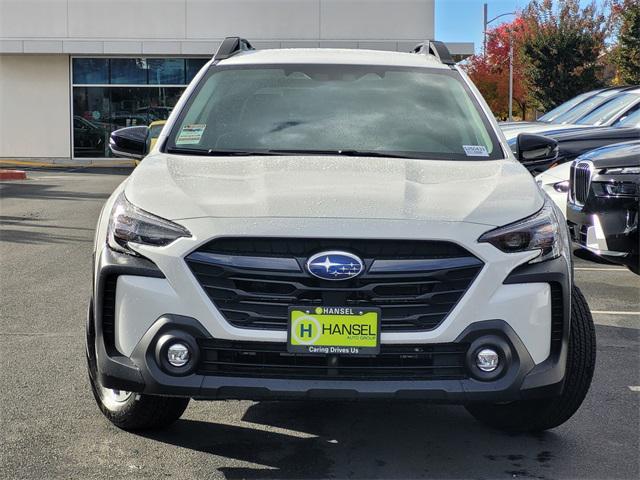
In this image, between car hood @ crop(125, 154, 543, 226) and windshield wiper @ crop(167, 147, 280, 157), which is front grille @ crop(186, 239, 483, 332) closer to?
car hood @ crop(125, 154, 543, 226)

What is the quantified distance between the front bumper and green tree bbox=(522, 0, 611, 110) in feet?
82.5

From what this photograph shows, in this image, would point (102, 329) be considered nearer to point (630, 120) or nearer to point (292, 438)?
point (292, 438)

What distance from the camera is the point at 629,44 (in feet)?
75.1

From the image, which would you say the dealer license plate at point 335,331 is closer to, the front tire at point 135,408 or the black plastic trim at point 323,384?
the black plastic trim at point 323,384

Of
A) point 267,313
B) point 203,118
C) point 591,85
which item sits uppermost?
point 591,85

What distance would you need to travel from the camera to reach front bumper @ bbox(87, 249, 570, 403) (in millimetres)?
3301

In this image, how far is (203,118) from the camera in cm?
453

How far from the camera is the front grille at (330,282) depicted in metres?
3.30

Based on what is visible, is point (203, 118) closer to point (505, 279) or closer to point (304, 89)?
point (304, 89)

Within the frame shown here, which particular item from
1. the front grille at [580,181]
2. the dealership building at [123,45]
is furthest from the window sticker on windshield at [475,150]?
the dealership building at [123,45]

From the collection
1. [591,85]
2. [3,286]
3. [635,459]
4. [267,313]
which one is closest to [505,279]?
[267,313]

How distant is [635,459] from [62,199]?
13.1 metres

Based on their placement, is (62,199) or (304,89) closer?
(304,89)

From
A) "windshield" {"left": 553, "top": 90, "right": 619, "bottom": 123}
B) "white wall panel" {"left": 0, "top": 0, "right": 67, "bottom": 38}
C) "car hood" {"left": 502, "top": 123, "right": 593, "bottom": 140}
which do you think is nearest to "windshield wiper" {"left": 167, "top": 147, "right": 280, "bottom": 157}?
"car hood" {"left": 502, "top": 123, "right": 593, "bottom": 140}
